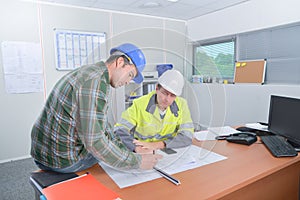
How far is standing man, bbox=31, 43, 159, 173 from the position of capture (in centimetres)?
77

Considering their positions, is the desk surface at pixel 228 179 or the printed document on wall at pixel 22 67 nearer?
the desk surface at pixel 228 179

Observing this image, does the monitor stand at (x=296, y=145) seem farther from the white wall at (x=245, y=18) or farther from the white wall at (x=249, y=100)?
the white wall at (x=245, y=18)

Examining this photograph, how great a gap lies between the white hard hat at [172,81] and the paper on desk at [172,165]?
1.13ft

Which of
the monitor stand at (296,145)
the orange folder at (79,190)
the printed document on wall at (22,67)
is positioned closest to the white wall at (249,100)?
the monitor stand at (296,145)

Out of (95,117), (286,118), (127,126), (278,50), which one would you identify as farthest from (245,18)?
(95,117)

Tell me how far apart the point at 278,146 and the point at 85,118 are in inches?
46.6

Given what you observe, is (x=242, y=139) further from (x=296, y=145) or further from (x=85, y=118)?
(x=85, y=118)

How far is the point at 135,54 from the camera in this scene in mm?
815

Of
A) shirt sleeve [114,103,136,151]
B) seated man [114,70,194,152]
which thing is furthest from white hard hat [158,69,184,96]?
shirt sleeve [114,103,136,151]

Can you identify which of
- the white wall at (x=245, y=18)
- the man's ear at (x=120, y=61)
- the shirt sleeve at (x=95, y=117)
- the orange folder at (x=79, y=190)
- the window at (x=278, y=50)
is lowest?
the orange folder at (x=79, y=190)

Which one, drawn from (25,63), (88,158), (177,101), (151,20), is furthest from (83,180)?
(25,63)

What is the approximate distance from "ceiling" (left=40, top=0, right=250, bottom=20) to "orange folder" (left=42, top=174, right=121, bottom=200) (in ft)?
9.48

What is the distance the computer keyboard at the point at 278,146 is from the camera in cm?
123

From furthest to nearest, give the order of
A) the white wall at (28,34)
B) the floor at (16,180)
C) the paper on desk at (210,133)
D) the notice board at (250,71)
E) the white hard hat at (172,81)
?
1. the notice board at (250,71)
2. the white wall at (28,34)
3. the floor at (16,180)
4. the paper on desk at (210,133)
5. the white hard hat at (172,81)
